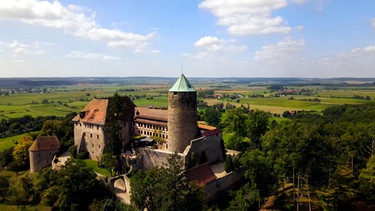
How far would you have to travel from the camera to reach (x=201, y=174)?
119 ft

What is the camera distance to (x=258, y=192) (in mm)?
34469

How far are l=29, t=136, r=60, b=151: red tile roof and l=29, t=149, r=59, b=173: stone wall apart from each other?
2.03 feet

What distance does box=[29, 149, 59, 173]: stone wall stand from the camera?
160 feet

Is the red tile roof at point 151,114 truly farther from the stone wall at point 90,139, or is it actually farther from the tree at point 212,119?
the tree at point 212,119

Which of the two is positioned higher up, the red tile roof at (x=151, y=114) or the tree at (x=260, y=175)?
the red tile roof at (x=151, y=114)

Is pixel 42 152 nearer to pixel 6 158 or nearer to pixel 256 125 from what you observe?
pixel 6 158

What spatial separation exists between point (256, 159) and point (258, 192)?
3.61 m

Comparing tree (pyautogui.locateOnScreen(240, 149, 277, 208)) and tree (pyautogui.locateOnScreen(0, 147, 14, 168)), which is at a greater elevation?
tree (pyautogui.locateOnScreen(240, 149, 277, 208))

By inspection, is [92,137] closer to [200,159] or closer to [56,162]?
[56,162]

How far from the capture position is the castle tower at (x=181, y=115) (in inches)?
1639

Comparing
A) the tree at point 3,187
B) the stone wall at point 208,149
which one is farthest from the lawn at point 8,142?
the stone wall at point 208,149

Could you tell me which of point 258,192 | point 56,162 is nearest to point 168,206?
point 258,192

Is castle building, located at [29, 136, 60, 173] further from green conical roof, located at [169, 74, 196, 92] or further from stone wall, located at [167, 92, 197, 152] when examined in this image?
green conical roof, located at [169, 74, 196, 92]

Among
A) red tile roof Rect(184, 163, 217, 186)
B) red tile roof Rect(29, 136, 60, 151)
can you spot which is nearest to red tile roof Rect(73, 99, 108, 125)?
red tile roof Rect(29, 136, 60, 151)
